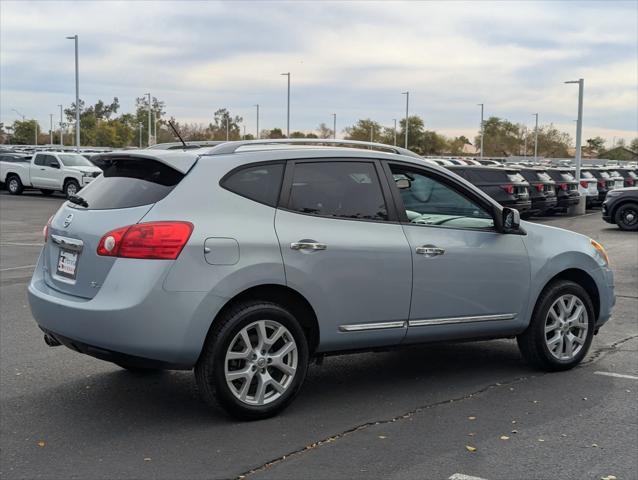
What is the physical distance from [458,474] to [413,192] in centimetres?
232

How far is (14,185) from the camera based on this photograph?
35719mm

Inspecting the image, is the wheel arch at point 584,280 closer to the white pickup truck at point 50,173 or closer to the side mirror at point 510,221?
the side mirror at point 510,221

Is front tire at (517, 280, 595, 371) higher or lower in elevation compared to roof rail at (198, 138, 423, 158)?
lower

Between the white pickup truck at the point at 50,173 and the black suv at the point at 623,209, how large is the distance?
62.4 ft

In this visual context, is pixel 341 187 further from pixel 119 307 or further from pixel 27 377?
pixel 27 377

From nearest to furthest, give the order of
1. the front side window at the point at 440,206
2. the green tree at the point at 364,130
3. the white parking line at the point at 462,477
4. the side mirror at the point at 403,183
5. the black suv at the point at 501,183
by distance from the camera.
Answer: the white parking line at the point at 462,477 → the side mirror at the point at 403,183 → the front side window at the point at 440,206 → the black suv at the point at 501,183 → the green tree at the point at 364,130

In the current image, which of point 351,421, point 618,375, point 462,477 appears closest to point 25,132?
point 618,375

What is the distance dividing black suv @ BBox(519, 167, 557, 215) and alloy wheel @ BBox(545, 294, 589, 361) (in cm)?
1918

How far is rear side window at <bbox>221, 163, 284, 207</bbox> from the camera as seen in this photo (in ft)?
16.5

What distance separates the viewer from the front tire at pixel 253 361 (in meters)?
4.77

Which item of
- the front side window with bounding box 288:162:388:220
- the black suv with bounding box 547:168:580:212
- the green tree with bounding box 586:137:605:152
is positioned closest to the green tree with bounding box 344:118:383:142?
the green tree with bounding box 586:137:605:152

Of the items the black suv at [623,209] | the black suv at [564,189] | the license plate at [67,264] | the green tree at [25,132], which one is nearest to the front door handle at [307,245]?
the license plate at [67,264]

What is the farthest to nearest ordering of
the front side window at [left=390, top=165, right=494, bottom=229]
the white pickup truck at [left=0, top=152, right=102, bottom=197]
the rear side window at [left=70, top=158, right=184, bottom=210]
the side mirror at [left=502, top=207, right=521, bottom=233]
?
the white pickup truck at [left=0, top=152, right=102, bottom=197] < the side mirror at [left=502, top=207, right=521, bottom=233] < the front side window at [left=390, top=165, right=494, bottom=229] < the rear side window at [left=70, top=158, right=184, bottom=210]

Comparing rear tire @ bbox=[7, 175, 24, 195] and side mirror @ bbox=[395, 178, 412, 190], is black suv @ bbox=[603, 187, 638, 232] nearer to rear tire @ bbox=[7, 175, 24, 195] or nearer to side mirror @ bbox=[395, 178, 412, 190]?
side mirror @ bbox=[395, 178, 412, 190]
